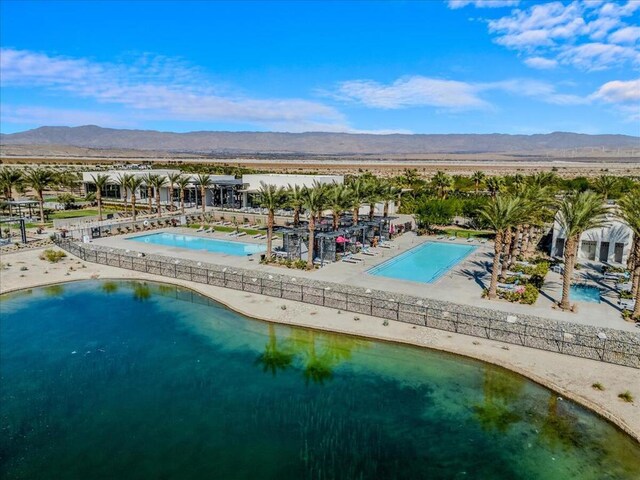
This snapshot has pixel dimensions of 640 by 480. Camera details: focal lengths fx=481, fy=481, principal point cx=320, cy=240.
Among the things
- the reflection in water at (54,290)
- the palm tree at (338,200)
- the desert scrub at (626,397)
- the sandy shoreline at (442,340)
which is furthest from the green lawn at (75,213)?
the desert scrub at (626,397)

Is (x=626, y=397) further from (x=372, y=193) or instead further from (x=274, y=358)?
(x=372, y=193)

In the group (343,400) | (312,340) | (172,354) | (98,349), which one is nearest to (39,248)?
(98,349)

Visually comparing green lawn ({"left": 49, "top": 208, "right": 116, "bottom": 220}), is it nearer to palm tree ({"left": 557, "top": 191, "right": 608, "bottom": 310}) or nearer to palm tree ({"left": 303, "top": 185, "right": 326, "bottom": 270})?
palm tree ({"left": 303, "top": 185, "right": 326, "bottom": 270})

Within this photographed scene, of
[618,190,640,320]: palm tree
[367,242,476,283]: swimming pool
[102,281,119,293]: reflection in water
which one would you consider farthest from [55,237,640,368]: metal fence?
[367,242,476,283]: swimming pool

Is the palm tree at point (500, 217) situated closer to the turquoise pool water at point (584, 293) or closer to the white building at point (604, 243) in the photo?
the turquoise pool water at point (584, 293)

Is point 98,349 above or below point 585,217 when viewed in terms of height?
below

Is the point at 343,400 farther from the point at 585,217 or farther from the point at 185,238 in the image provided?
the point at 185,238
